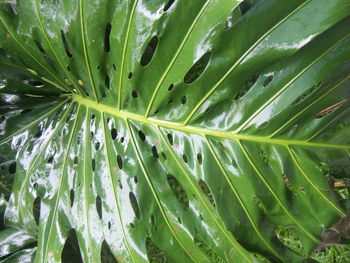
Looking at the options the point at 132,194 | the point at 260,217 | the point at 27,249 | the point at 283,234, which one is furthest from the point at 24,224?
the point at 283,234

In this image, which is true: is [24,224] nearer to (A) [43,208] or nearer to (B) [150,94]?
(A) [43,208]

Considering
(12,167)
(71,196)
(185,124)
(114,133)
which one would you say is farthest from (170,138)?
(12,167)

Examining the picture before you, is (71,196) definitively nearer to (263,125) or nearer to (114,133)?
(114,133)

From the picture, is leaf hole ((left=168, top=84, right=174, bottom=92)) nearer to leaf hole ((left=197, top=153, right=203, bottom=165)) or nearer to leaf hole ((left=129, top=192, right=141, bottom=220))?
leaf hole ((left=197, top=153, right=203, bottom=165))

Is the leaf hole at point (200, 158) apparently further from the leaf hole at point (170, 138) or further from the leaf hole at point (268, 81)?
the leaf hole at point (268, 81)

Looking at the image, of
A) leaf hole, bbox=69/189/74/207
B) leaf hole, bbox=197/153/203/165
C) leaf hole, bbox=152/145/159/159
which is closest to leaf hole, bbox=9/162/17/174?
leaf hole, bbox=69/189/74/207

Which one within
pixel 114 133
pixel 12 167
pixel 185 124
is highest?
pixel 12 167

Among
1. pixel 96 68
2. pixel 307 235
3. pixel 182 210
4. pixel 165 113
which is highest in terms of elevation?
pixel 96 68

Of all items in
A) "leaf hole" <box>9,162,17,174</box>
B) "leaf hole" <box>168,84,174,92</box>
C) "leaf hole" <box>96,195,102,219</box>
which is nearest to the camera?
"leaf hole" <box>168,84,174,92</box>
